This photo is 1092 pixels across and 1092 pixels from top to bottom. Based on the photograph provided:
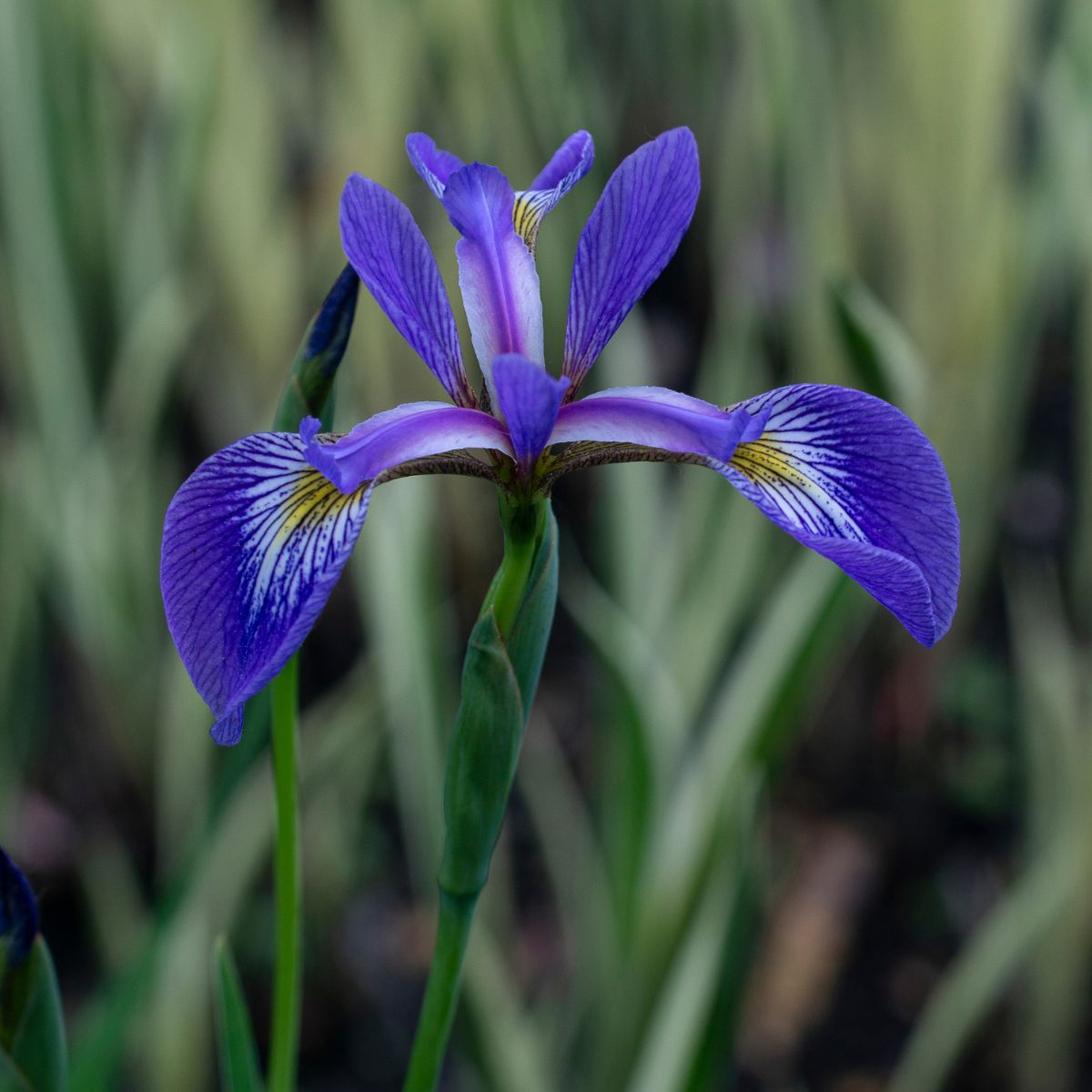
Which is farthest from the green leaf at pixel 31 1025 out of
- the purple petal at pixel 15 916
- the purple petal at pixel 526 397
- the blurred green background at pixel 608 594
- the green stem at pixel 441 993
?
the blurred green background at pixel 608 594

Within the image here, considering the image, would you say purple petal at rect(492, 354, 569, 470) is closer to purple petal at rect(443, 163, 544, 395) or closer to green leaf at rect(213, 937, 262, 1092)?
purple petal at rect(443, 163, 544, 395)

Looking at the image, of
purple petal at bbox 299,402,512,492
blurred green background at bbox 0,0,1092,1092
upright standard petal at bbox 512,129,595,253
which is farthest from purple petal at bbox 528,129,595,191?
blurred green background at bbox 0,0,1092,1092

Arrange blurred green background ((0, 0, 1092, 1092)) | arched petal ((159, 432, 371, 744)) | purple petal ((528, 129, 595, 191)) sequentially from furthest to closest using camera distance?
1. blurred green background ((0, 0, 1092, 1092))
2. purple petal ((528, 129, 595, 191))
3. arched petal ((159, 432, 371, 744))

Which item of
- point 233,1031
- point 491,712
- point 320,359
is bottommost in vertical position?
point 233,1031

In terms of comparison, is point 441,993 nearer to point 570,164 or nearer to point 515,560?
point 515,560

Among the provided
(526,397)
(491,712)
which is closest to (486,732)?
(491,712)

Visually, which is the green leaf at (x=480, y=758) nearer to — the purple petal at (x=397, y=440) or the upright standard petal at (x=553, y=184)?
the purple petal at (x=397, y=440)

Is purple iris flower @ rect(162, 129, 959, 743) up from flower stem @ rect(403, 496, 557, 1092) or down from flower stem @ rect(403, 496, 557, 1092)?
up

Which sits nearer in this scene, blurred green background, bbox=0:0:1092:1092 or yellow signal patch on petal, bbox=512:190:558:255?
yellow signal patch on petal, bbox=512:190:558:255
